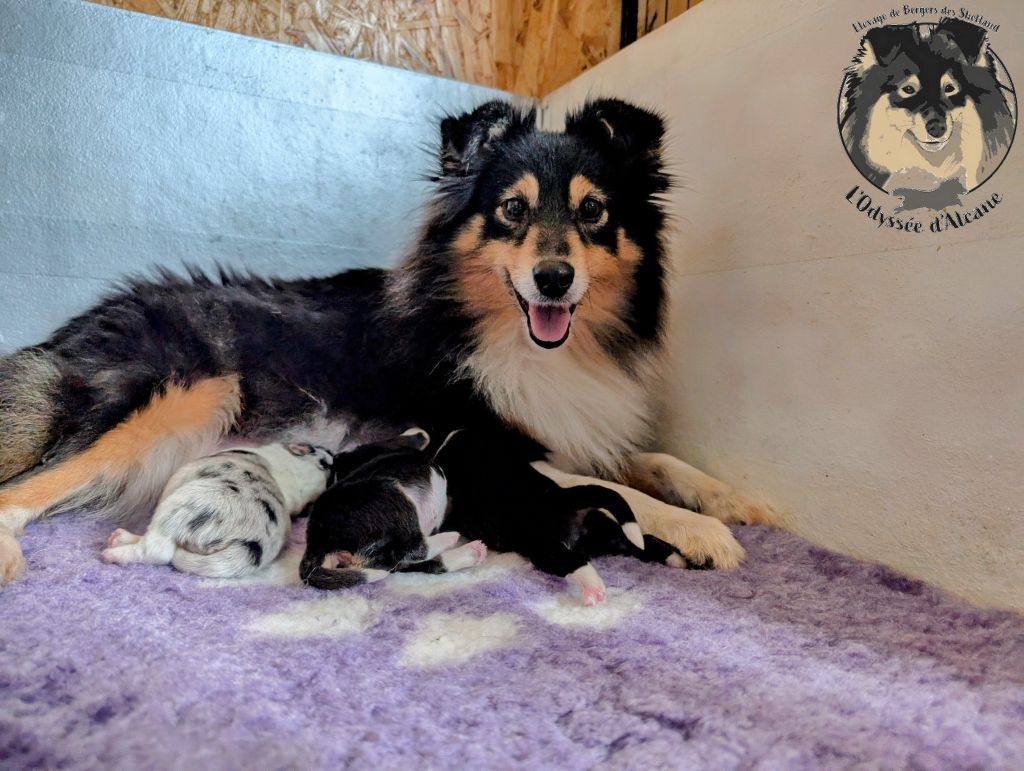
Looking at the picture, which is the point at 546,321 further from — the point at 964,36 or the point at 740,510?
the point at 964,36

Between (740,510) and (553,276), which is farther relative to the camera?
(740,510)

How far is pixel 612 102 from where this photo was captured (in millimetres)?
2338

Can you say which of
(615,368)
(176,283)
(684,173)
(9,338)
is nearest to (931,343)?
(615,368)

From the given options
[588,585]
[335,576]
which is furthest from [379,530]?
[588,585]

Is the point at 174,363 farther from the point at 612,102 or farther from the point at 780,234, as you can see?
the point at 780,234

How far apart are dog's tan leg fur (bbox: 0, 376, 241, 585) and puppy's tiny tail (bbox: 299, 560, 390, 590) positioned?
31.3 inches

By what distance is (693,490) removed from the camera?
2.34 metres

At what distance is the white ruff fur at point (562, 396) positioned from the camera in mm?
2340

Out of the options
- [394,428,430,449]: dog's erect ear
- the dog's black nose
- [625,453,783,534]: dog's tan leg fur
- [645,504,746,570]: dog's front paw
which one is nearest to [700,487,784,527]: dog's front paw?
[625,453,783,534]: dog's tan leg fur

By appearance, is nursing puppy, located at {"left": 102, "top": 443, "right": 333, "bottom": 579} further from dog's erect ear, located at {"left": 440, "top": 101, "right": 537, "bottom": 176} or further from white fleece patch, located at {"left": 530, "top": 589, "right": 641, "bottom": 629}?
dog's erect ear, located at {"left": 440, "top": 101, "right": 537, "bottom": 176}

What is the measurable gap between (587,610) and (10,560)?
139 centimetres

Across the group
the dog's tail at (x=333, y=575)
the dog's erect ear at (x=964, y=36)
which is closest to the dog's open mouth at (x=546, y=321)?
the dog's tail at (x=333, y=575)

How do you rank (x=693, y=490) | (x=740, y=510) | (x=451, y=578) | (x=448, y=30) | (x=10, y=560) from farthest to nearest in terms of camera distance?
(x=448, y=30) → (x=693, y=490) → (x=740, y=510) → (x=451, y=578) → (x=10, y=560)

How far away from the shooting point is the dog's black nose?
2.10 m
